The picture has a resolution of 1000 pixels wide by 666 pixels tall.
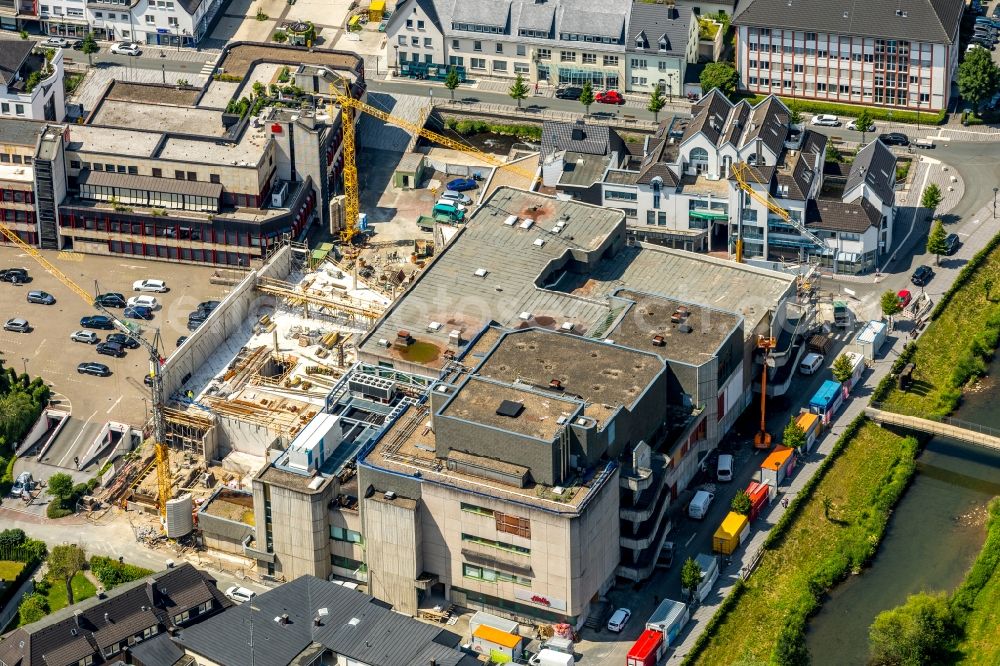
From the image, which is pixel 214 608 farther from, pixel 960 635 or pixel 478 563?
pixel 960 635

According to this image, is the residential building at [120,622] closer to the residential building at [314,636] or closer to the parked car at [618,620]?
the residential building at [314,636]

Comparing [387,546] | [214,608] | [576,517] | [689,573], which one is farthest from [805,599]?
[214,608]

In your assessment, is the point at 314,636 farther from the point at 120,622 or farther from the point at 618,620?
the point at 618,620

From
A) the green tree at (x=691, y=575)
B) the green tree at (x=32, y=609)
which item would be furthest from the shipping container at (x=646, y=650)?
the green tree at (x=32, y=609)

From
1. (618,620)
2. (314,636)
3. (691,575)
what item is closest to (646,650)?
(618,620)

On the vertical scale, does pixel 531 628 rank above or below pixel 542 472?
below
